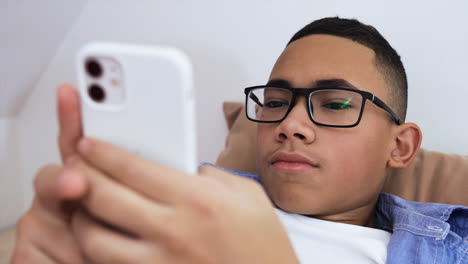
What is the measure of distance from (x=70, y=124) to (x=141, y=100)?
93mm

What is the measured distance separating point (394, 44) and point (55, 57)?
1.36m

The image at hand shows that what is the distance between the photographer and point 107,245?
0.36 meters

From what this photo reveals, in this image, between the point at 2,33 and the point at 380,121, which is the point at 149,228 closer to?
the point at 380,121

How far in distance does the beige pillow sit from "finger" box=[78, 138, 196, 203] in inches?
30.4

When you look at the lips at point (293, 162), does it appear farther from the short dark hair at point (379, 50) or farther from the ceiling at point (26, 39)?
the ceiling at point (26, 39)

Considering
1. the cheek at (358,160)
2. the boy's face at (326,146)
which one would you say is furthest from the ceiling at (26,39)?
the cheek at (358,160)

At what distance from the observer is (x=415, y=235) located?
857mm

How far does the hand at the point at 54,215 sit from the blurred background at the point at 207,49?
970 millimetres

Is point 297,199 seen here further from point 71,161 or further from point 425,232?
point 71,161

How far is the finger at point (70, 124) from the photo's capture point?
1.38ft

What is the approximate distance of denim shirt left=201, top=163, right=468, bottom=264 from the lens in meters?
0.80

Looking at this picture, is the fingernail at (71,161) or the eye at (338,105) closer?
the fingernail at (71,161)

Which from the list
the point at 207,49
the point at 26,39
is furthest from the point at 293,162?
the point at 26,39

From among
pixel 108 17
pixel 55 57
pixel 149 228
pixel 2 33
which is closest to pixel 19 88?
pixel 55 57
